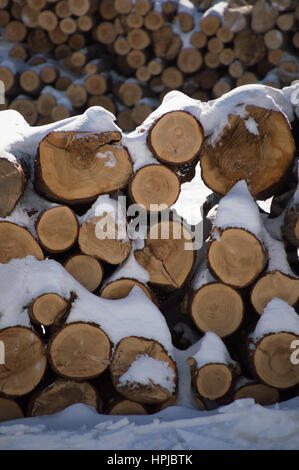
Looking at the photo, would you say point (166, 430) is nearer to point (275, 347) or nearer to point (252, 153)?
point (275, 347)

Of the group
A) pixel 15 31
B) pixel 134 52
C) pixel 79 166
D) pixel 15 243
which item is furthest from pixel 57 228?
pixel 15 31


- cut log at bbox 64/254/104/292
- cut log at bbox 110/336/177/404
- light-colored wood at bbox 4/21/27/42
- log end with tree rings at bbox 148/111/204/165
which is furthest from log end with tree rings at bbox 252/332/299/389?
light-colored wood at bbox 4/21/27/42

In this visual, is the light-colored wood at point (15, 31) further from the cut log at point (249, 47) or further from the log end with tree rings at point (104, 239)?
the log end with tree rings at point (104, 239)

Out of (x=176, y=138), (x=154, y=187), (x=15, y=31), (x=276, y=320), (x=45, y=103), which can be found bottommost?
(x=276, y=320)

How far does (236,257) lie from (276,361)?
0.50m

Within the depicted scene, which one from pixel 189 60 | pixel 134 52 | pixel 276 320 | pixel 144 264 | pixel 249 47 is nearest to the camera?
pixel 276 320

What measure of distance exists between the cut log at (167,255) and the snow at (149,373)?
378 mm

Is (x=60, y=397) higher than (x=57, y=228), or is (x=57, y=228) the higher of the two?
(x=57, y=228)

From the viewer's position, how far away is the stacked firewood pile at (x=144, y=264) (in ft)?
7.34

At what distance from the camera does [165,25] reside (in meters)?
6.12

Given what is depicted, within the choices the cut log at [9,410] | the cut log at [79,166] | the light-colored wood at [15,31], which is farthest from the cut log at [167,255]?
the light-colored wood at [15,31]

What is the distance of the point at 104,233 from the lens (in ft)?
7.59

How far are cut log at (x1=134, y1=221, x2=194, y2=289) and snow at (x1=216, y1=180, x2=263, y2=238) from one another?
0.19m
